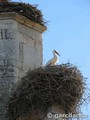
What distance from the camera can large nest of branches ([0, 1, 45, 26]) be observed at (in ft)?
42.2

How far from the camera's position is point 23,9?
509 inches

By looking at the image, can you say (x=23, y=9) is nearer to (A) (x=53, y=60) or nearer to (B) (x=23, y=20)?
(B) (x=23, y=20)

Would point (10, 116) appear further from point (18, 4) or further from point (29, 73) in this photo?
point (18, 4)

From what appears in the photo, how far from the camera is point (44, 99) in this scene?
38.0 feet

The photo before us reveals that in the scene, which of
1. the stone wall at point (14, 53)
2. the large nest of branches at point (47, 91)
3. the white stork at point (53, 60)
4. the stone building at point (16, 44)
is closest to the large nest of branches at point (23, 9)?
the stone building at point (16, 44)

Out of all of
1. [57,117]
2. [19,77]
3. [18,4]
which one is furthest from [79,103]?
[18,4]

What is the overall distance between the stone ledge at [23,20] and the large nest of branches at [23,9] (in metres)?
0.08

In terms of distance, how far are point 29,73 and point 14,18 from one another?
118 cm

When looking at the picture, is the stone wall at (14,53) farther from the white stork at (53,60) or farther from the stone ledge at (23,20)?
the white stork at (53,60)

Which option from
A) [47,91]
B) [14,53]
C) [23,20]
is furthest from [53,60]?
[47,91]

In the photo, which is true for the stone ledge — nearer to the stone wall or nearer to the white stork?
the stone wall

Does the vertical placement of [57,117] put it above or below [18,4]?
below

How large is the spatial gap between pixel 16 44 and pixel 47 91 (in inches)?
51.0

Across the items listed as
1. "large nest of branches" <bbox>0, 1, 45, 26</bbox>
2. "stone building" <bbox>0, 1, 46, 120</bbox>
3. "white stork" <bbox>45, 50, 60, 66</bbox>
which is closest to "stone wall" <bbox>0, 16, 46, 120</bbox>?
"stone building" <bbox>0, 1, 46, 120</bbox>
